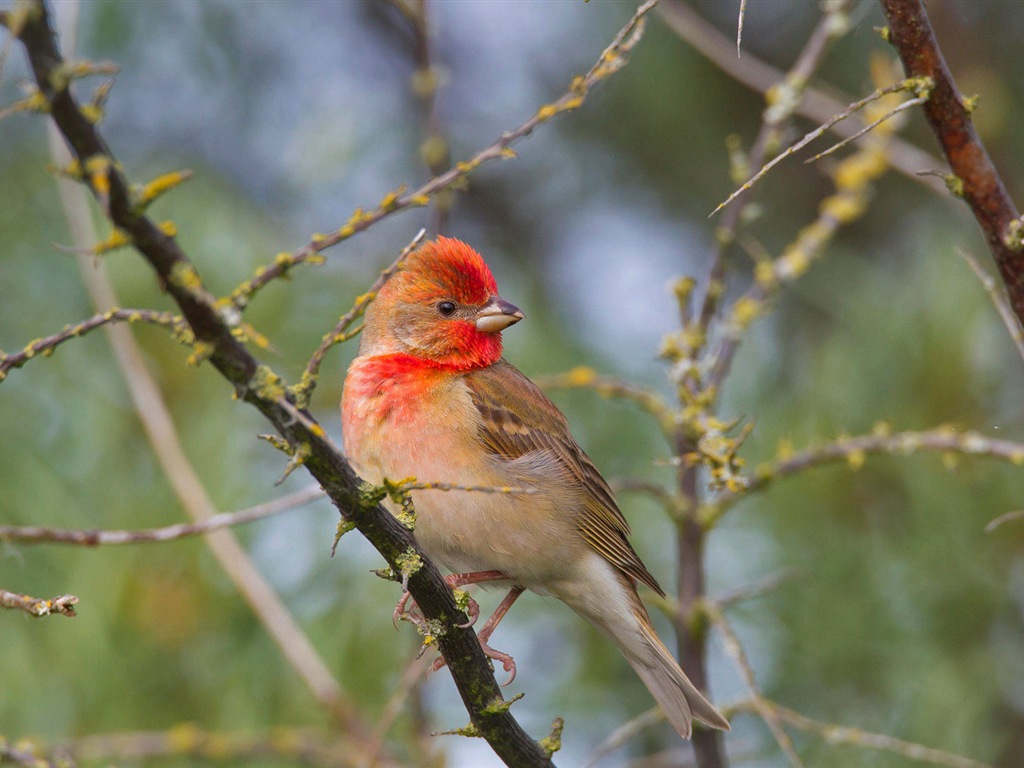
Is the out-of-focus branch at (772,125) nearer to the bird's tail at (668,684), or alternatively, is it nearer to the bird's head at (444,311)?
the bird's head at (444,311)

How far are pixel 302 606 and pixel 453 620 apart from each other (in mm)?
2450

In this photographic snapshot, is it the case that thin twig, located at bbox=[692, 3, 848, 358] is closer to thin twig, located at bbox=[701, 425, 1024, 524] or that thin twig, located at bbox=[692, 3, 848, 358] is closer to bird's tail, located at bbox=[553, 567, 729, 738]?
thin twig, located at bbox=[701, 425, 1024, 524]

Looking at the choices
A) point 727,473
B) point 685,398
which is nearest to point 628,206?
point 685,398

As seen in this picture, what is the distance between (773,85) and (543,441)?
1.59m

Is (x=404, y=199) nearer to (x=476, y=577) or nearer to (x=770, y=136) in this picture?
(x=476, y=577)

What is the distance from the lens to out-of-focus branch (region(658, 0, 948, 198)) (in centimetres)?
402

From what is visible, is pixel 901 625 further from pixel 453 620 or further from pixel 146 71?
pixel 146 71

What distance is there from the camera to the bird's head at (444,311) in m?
4.19

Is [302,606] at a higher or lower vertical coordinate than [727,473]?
higher

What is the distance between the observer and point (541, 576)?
12.9ft

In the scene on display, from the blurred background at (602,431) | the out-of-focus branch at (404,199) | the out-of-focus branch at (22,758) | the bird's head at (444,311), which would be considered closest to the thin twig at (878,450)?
the blurred background at (602,431)

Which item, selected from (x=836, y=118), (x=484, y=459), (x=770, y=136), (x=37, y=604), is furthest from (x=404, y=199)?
(x=770, y=136)

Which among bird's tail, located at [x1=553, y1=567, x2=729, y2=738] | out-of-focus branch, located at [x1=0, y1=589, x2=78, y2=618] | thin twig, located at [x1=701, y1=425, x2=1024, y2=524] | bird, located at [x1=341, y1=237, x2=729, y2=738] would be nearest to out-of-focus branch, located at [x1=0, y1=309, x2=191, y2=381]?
out-of-focus branch, located at [x1=0, y1=589, x2=78, y2=618]

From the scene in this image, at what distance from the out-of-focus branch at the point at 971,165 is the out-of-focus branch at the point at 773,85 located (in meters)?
0.62
